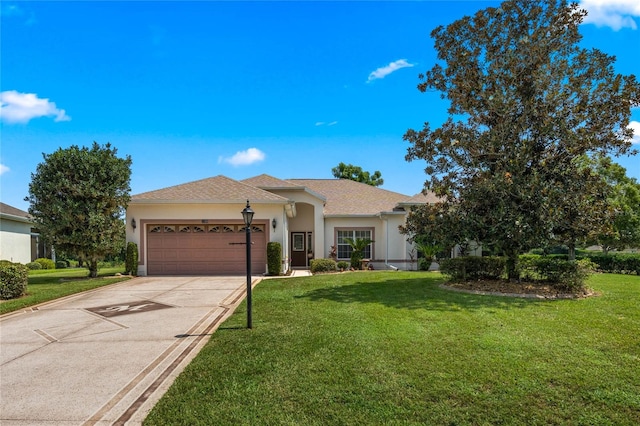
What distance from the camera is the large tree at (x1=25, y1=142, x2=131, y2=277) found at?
45.0 feet

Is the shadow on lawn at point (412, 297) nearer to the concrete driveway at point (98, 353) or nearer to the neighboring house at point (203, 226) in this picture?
the concrete driveway at point (98, 353)

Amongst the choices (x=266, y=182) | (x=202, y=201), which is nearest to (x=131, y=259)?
(x=202, y=201)

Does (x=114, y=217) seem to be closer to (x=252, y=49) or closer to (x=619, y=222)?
(x=252, y=49)

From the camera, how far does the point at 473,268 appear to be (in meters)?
11.1

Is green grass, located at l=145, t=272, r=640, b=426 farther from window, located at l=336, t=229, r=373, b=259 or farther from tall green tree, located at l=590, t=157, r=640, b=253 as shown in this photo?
tall green tree, located at l=590, t=157, r=640, b=253

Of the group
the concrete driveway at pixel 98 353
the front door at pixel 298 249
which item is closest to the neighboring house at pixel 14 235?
the front door at pixel 298 249

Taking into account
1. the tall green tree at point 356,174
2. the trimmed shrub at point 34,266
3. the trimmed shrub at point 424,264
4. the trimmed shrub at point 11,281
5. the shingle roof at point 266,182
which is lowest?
the trimmed shrub at point 34,266

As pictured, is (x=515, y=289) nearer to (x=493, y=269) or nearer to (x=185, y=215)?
(x=493, y=269)

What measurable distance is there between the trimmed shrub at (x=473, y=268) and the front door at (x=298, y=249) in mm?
10355

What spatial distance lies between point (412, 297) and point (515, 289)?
10.5 feet

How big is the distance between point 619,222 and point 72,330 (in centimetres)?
2515

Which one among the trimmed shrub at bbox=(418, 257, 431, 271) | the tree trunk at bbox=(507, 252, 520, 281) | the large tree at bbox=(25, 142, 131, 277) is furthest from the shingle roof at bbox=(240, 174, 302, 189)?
the tree trunk at bbox=(507, 252, 520, 281)

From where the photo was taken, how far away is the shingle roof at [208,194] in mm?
15406

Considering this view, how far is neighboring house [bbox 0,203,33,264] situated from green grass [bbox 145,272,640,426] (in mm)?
21311
